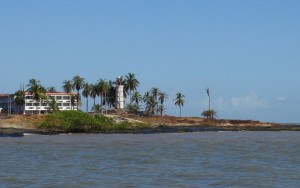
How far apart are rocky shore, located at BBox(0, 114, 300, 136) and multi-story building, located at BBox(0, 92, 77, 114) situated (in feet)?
110

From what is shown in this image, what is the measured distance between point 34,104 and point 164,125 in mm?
52596

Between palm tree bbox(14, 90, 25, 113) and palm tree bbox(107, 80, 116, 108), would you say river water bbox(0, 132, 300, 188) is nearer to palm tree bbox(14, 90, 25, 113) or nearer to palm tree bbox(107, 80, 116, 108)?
palm tree bbox(14, 90, 25, 113)

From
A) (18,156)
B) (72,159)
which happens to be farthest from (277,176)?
(18,156)

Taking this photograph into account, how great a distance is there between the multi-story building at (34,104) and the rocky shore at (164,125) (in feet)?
110

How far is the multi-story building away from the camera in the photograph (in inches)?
6988

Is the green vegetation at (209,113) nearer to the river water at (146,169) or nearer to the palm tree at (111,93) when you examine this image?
the palm tree at (111,93)

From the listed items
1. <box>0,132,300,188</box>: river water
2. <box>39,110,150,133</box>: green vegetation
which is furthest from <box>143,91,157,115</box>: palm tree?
<box>0,132,300,188</box>: river water

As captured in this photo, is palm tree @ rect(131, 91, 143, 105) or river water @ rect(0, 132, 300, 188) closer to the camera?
river water @ rect(0, 132, 300, 188)

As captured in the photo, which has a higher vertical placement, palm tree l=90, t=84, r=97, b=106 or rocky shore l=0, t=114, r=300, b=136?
palm tree l=90, t=84, r=97, b=106

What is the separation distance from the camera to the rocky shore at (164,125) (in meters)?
117

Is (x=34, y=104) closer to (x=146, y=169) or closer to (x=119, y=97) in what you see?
(x=119, y=97)

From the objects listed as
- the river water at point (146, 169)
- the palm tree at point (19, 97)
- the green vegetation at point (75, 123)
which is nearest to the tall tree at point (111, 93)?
the palm tree at point (19, 97)

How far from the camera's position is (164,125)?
148 meters

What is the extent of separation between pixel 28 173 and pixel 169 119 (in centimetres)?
12304
